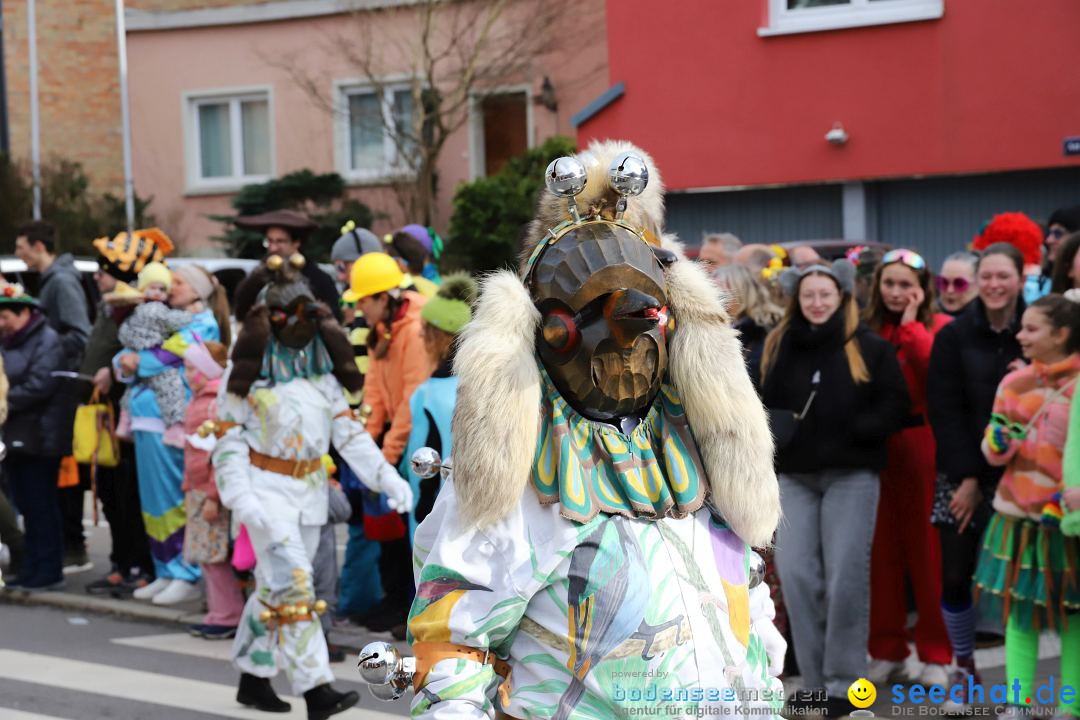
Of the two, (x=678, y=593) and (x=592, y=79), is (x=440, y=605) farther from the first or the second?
(x=592, y=79)

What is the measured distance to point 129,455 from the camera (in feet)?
31.5

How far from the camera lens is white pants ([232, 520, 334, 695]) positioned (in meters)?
6.19

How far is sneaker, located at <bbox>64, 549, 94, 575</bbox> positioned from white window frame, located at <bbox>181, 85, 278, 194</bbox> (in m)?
13.7

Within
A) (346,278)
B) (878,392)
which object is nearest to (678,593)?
(878,392)

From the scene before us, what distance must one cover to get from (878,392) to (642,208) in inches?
138

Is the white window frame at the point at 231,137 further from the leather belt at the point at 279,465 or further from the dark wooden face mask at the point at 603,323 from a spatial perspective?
the dark wooden face mask at the point at 603,323

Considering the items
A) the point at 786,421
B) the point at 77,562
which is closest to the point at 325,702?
the point at 786,421

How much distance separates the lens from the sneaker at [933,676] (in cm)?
690

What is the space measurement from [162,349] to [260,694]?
3.01 m

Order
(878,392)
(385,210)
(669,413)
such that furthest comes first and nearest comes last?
1. (385,210)
2. (878,392)
3. (669,413)

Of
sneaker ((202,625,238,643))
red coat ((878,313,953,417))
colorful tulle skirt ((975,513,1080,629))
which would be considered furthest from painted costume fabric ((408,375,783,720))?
sneaker ((202,625,238,643))

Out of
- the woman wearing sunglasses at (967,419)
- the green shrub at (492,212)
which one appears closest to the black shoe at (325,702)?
the woman wearing sunglasses at (967,419)

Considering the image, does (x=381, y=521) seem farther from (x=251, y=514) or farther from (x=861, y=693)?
(x=861, y=693)

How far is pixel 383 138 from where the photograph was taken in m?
22.9
